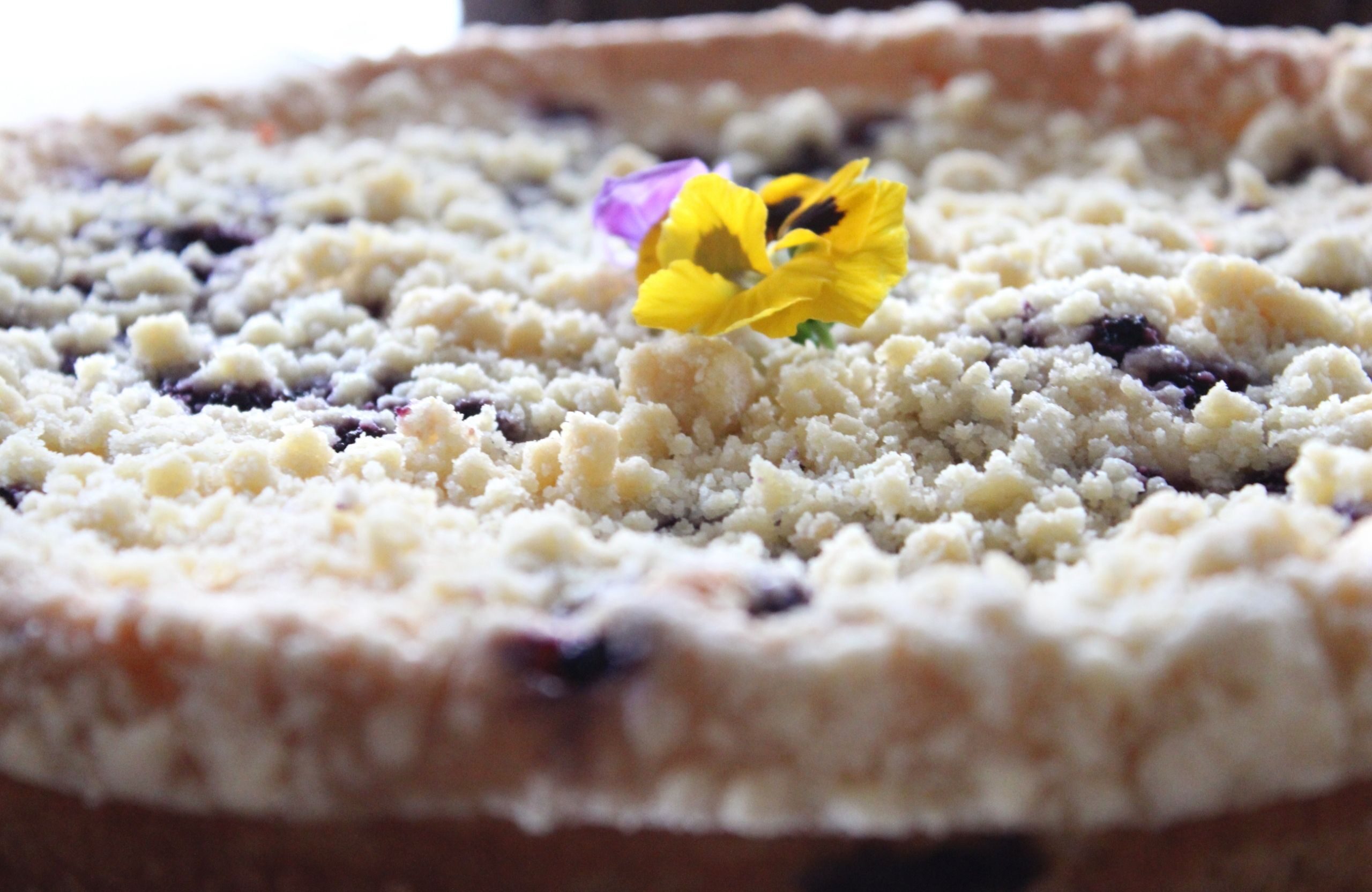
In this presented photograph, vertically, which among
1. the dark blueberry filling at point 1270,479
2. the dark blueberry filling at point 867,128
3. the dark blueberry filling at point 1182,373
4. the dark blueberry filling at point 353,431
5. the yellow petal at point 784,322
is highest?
the dark blueberry filling at point 867,128

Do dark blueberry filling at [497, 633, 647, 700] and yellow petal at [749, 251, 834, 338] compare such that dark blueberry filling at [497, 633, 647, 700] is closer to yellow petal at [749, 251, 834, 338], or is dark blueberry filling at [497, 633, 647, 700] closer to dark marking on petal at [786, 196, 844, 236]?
yellow petal at [749, 251, 834, 338]

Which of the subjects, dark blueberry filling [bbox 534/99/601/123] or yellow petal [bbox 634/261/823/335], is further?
dark blueberry filling [bbox 534/99/601/123]

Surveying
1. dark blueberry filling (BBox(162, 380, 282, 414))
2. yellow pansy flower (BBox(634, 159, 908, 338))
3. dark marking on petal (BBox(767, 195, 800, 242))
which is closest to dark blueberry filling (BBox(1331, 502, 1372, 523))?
yellow pansy flower (BBox(634, 159, 908, 338))

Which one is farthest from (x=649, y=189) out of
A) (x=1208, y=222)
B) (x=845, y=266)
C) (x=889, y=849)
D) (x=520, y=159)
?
(x=889, y=849)

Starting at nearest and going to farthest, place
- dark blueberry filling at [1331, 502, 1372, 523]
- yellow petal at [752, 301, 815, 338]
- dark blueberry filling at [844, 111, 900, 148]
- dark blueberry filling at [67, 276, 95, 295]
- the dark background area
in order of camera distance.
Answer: dark blueberry filling at [1331, 502, 1372, 523], yellow petal at [752, 301, 815, 338], dark blueberry filling at [67, 276, 95, 295], dark blueberry filling at [844, 111, 900, 148], the dark background area

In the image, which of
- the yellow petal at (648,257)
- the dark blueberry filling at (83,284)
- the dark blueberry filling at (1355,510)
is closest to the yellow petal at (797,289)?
the yellow petal at (648,257)

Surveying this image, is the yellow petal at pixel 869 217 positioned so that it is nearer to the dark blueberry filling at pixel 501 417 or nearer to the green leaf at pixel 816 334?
the green leaf at pixel 816 334
